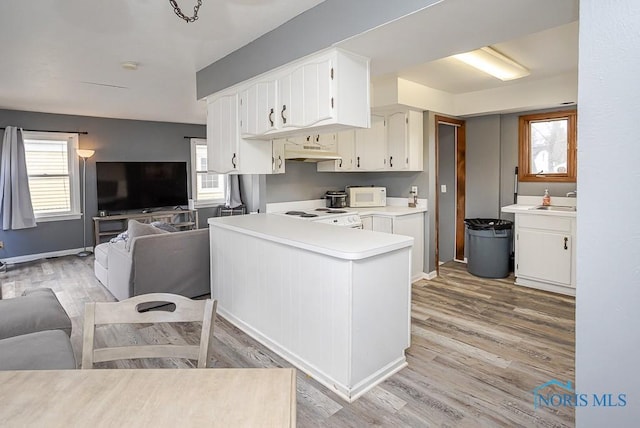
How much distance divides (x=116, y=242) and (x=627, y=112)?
4.50m

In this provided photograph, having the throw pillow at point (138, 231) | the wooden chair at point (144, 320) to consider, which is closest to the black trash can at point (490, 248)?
the throw pillow at point (138, 231)

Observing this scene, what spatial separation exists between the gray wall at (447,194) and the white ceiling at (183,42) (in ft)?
2.87

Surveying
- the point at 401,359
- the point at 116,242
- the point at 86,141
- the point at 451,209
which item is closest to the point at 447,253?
the point at 451,209

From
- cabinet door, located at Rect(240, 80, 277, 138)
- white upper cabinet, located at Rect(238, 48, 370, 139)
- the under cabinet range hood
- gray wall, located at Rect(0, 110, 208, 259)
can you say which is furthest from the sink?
gray wall, located at Rect(0, 110, 208, 259)

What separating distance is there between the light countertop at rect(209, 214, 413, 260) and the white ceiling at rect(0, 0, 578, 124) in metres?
1.22

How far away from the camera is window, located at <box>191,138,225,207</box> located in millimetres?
7734

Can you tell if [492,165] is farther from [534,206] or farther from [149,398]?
[149,398]

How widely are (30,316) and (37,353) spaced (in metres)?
0.67

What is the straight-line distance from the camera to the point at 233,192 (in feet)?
26.1

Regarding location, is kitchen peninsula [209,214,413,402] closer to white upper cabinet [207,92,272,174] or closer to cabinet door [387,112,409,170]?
white upper cabinet [207,92,272,174]

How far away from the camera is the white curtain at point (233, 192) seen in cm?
790

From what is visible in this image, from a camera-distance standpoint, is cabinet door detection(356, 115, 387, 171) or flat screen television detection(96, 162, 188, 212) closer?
cabinet door detection(356, 115, 387, 171)

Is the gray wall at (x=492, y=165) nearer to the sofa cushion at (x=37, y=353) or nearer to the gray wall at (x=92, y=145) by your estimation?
the sofa cushion at (x=37, y=353)

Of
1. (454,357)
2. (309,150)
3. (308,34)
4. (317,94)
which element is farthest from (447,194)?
(308,34)
